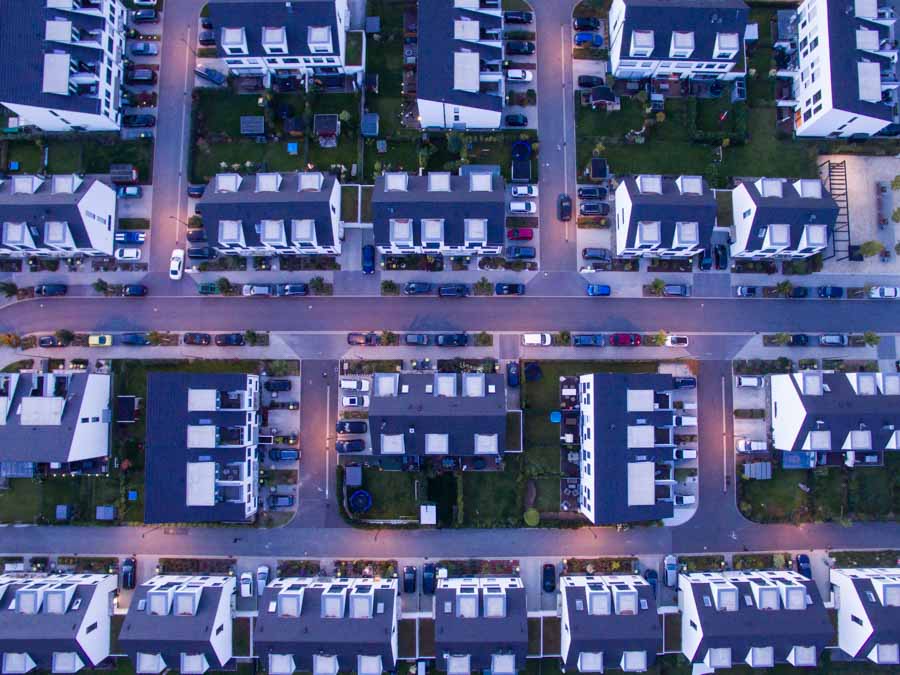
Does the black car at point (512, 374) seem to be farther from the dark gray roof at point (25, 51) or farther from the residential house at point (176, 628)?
the dark gray roof at point (25, 51)

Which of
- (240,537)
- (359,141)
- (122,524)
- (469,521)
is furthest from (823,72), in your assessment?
(122,524)

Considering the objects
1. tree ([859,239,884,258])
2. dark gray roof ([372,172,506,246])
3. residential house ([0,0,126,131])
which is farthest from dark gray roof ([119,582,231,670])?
tree ([859,239,884,258])

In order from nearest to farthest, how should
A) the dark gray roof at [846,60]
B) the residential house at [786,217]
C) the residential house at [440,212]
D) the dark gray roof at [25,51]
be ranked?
1. the residential house at [440,212]
2. the residential house at [786,217]
3. the dark gray roof at [25,51]
4. the dark gray roof at [846,60]

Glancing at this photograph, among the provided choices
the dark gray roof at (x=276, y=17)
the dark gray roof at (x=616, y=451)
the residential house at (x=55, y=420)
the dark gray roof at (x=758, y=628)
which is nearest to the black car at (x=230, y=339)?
the residential house at (x=55, y=420)

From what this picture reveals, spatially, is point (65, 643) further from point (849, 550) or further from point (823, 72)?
point (823, 72)

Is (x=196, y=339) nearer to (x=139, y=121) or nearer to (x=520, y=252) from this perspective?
(x=139, y=121)

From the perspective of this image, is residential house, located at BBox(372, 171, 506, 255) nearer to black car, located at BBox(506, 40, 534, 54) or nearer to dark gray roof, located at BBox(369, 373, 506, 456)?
dark gray roof, located at BBox(369, 373, 506, 456)
